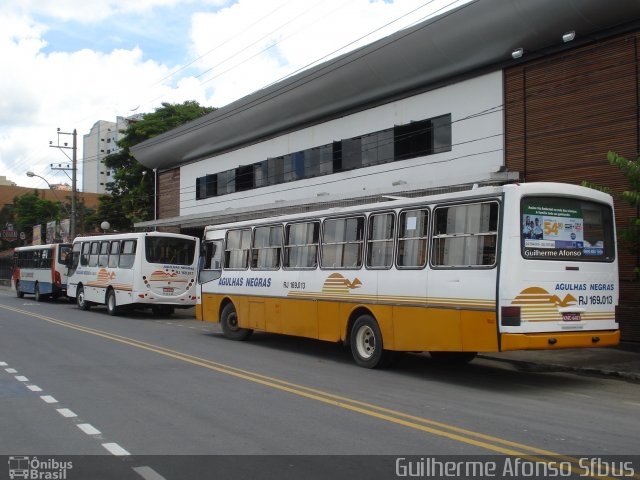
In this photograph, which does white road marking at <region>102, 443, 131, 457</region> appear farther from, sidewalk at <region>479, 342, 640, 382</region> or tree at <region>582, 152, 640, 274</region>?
tree at <region>582, 152, 640, 274</region>

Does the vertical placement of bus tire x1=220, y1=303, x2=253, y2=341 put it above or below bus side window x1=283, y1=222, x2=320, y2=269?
below

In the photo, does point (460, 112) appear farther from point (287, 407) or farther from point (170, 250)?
point (287, 407)

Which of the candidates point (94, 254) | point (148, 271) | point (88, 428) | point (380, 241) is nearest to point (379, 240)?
point (380, 241)

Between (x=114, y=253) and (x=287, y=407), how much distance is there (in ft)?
56.1

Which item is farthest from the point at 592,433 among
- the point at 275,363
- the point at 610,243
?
the point at 275,363

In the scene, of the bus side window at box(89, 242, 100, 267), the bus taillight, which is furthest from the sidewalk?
the bus side window at box(89, 242, 100, 267)

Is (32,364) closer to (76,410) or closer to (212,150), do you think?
(76,410)

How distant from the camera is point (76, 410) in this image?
768cm

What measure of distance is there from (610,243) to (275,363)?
6192 mm

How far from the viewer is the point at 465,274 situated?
9.55m

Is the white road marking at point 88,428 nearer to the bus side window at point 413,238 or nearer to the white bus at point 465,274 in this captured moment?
the white bus at point 465,274

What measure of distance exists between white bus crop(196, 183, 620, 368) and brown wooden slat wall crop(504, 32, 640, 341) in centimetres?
438

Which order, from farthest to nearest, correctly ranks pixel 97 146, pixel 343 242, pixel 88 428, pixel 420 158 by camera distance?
pixel 97 146 < pixel 420 158 < pixel 343 242 < pixel 88 428

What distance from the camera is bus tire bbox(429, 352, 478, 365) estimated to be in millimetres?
11859
